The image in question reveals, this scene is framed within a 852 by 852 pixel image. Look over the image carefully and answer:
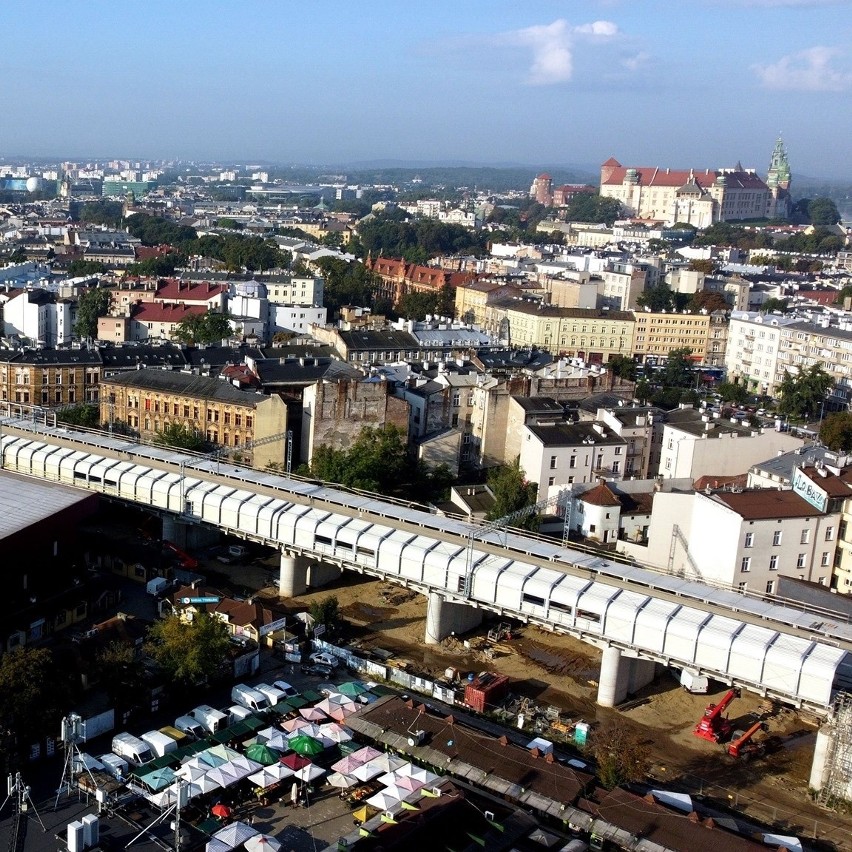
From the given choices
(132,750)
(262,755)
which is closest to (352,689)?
(262,755)

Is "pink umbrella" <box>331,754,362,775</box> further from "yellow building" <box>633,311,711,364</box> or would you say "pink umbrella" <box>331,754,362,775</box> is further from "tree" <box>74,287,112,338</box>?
"yellow building" <box>633,311,711,364</box>

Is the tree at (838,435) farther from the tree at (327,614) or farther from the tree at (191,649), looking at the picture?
the tree at (191,649)

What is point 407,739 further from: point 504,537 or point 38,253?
point 38,253

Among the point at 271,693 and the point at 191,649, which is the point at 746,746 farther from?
the point at 191,649

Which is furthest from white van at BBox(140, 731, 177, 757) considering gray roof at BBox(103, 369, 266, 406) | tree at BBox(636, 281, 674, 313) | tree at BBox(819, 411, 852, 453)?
tree at BBox(636, 281, 674, 313)

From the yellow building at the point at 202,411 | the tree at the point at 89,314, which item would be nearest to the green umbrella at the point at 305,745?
the yellow building at the point at 202,411

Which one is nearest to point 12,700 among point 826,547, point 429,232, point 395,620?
point 395,620
